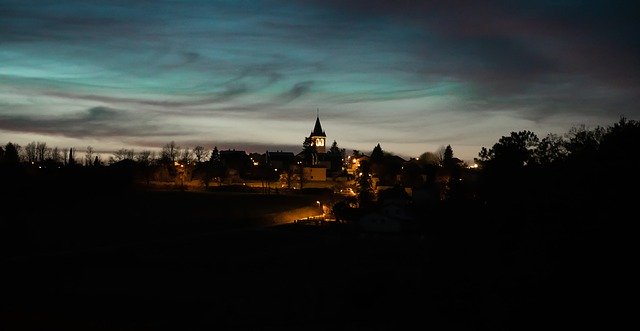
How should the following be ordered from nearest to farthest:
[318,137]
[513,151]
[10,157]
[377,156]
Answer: [513,151]
[10,157]
[377,156]
[318,137]

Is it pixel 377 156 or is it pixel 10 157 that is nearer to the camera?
pixel 10 157

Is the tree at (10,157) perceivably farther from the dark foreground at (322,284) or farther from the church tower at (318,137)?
the church tower at (318,137)

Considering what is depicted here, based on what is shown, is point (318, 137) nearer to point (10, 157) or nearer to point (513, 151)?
point (10, 157)

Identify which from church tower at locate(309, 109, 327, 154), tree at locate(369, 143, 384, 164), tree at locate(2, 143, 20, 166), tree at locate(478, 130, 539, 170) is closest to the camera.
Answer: tree at locate(478, 130, 539, 170)

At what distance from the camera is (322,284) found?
3084 cm

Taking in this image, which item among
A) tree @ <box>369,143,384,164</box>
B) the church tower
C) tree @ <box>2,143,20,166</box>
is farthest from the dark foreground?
the church tower

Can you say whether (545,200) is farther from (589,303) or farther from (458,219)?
(458,219)

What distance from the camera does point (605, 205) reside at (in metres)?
16.3

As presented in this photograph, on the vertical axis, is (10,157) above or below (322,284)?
above

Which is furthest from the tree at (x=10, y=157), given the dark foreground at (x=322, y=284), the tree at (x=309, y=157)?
the tree at (x=309, y=157)

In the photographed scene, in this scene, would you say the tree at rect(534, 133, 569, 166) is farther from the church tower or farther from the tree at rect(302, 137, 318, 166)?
the church tower

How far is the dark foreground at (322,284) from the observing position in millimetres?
16703

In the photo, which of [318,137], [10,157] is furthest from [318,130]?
[10,157]

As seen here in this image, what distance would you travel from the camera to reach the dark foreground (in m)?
16.7
